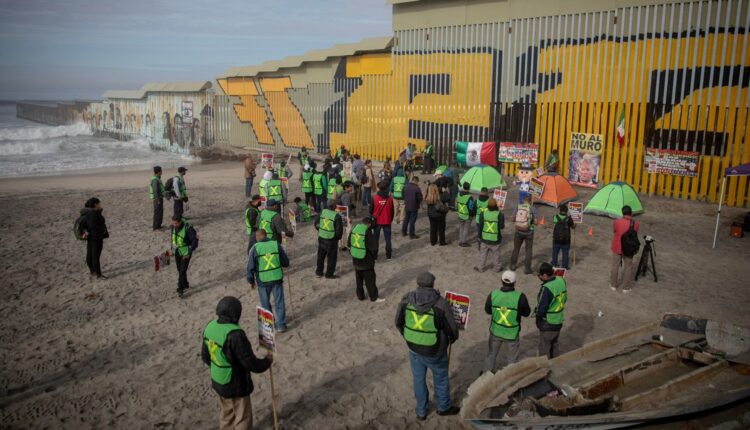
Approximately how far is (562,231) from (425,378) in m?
6.22

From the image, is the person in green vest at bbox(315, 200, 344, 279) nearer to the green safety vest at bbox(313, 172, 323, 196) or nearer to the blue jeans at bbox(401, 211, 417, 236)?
the blue jeans at bbox(401, 211, 417, 236)

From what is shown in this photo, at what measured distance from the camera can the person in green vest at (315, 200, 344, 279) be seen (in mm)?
10781

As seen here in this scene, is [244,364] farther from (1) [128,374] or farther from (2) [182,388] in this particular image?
(1) [128,374]

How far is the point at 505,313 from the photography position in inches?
280

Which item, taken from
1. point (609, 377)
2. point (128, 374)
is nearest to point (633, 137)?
point (609, 377)

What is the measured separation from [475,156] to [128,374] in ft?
60.7

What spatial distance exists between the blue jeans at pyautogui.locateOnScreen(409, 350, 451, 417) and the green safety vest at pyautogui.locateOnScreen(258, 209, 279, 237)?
5.09 m

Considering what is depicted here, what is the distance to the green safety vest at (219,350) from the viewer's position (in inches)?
221

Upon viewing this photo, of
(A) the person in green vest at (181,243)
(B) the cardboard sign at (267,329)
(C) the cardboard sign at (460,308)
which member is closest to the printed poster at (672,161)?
(C) the cardboard sign at (460,308)

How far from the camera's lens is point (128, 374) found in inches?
311

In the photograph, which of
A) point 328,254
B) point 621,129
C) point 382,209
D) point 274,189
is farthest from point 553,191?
point 328,254

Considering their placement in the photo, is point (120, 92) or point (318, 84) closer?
point (318, 84)

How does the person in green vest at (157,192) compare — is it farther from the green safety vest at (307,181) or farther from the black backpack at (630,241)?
the black backpack at (630,241)

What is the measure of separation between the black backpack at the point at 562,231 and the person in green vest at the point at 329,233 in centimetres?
454
